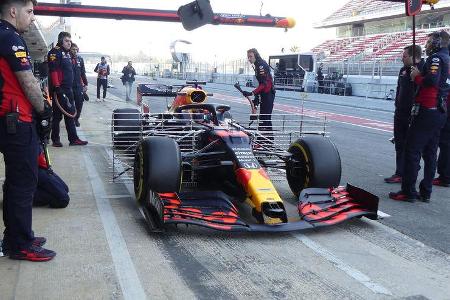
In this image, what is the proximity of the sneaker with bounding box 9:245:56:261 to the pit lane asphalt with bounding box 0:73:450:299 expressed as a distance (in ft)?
0.17

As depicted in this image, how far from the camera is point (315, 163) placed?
5031 millimetres

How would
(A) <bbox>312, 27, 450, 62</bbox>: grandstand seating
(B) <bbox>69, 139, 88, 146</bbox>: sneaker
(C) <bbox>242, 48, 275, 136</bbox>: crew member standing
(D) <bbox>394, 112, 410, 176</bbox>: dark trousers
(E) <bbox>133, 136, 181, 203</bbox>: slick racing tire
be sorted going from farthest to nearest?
1. (A) <bbox>312, 27, 450, 62</bbox>: grandstand seating
2. (C) <bbox>242, 48, 275, 136</bbox>: crew member standing
3. (B) <bbox>69, 139, 88, 146</bbox>: sneaker
4. (D) <bbox>394, 112, 410, 176</bbox>: dark trousers
5. (E) <bbox>133, 136, 181, 203</bbox>: slick racing tire

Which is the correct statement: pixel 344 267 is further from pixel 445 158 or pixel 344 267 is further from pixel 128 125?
pixel 128 125

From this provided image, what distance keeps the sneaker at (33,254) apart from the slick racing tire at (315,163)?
2607 mm

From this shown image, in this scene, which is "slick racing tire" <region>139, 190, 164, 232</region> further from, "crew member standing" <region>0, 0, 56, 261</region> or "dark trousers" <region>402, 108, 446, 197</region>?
"dark trousers" <region>402, 108, 446, 197</region>

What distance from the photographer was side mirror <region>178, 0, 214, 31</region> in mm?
4031

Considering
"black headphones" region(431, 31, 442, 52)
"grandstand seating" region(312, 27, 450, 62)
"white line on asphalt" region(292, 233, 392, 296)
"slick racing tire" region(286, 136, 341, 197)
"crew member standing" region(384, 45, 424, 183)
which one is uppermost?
"grandstand seating" region(312, 27, 450, 62)

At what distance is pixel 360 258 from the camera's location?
152 inches

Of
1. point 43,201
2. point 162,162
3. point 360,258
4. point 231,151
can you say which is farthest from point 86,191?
point 360,258

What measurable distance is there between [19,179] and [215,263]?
4.93 ft

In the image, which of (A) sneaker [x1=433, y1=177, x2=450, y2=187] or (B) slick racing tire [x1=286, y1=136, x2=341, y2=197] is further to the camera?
(A) sneaker [x1=433, y1=177, x2=450, y2=187]

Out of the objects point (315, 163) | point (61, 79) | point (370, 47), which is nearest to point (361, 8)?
point (370, 47)

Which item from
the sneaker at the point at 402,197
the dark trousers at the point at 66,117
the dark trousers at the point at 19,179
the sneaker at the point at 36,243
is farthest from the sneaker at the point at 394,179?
the dark trousers at the point at 66,117

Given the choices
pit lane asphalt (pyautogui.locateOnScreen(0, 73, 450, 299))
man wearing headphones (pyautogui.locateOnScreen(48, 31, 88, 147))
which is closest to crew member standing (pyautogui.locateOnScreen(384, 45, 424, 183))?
pit lane asphalt (pyautogui.locateOnScreen(0, 73, 450, 299))
